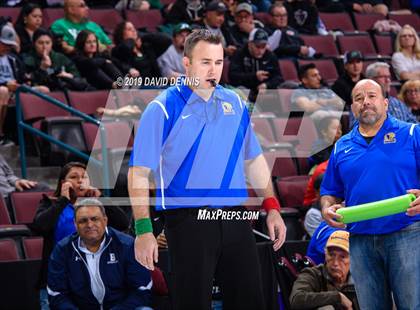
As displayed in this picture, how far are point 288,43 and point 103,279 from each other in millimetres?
6366

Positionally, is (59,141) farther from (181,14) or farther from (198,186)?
(198,186)

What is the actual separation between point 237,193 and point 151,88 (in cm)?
490

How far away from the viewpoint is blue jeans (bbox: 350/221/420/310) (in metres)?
5.27

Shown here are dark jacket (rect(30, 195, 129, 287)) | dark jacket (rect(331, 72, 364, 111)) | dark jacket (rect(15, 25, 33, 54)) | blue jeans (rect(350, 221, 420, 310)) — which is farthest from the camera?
dark jacket (rect(331, 72, 364, 111))

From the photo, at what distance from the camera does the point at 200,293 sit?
473 centimetres

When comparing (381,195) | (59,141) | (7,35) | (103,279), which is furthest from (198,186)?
(7,35)

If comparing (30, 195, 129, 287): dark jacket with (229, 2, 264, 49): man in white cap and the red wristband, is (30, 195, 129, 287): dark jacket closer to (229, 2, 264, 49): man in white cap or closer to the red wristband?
the red wristband

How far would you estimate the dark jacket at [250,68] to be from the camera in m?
11.0

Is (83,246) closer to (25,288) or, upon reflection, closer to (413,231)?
(25,288)

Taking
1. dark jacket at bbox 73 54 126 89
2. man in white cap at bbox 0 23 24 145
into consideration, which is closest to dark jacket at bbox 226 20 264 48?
dark jacket at bbox 73 54 126 89

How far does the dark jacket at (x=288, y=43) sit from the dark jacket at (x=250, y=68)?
938 mm

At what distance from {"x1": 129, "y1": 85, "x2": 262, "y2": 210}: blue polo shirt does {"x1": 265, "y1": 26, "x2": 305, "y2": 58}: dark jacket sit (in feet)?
24.6

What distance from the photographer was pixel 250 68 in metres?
11.2

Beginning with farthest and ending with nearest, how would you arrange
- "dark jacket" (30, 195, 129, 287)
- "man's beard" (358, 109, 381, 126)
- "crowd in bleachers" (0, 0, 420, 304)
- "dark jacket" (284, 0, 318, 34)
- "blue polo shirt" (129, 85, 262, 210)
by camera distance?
"dark jacket" (284, 0, 318, 34) < "crowd in bleachers" (0, 0, 420, 304) < "dark jacket" (30, 195, 129, 287) < "man's beard" (358, 109, 381, 126) < "blue polo shirt" (129, 85, 262, 210)
